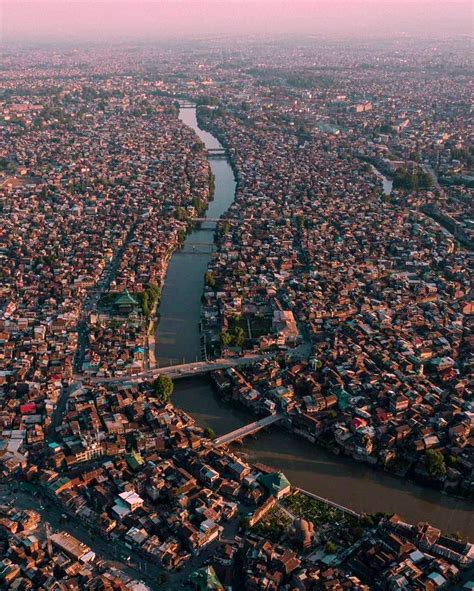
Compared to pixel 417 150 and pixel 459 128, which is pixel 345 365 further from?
pixel 459 128

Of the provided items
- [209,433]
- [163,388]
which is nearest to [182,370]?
[163,388]

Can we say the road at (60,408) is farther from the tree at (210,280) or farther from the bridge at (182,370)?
the tree at (210,280)

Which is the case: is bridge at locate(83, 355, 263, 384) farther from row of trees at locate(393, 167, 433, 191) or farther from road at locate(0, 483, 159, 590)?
row of trees at locate(393, 167, 433, 191)


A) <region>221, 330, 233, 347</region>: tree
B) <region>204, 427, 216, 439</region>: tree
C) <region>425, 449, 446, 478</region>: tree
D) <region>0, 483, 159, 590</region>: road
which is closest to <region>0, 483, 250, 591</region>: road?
<region>0, 483, 159, 590</region>: road

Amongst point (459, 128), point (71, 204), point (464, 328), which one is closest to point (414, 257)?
point (464, 328)

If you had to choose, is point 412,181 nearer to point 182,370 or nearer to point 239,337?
point 239,337

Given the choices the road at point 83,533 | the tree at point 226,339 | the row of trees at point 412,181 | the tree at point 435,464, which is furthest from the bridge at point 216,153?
the road at point 83,533
